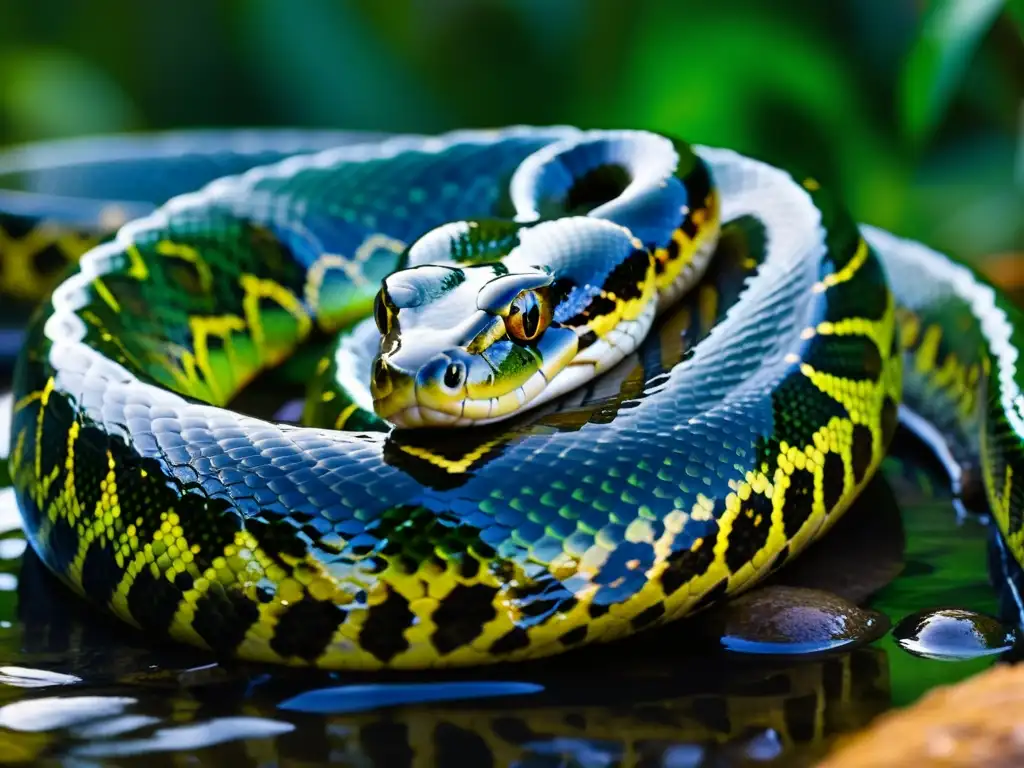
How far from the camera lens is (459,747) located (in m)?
1.83

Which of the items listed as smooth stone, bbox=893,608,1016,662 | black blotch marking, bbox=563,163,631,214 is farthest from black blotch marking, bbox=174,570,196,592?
black blotch marking, bbox=563,163,631,214

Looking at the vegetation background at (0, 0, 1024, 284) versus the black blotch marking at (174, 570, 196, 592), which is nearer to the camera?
the black blotch marking at (174, 570, 196, 592)

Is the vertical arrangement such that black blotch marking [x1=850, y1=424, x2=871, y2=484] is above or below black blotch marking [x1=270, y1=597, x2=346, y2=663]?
above

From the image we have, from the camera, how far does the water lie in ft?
5.97

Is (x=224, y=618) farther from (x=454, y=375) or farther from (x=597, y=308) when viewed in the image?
(x=597, y=308)

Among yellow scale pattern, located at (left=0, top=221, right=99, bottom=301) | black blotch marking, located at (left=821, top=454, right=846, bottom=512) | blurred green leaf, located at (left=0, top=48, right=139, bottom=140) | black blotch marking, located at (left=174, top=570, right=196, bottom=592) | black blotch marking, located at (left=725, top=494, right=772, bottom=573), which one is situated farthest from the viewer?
blurred green leaf, located at (left=0, top=48, right=139, bottom=140)

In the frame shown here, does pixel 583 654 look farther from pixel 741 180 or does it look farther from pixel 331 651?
pixel 741 180

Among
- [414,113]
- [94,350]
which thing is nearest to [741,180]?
[94,350]

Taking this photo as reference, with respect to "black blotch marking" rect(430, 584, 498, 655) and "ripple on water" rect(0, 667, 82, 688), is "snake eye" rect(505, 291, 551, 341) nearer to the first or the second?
"black blotch marking" rect(430, 584, 498, 655)

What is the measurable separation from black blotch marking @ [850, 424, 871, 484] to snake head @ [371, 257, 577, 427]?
0.58 metres

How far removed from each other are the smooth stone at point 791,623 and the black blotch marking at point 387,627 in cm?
54

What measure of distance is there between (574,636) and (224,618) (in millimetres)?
563

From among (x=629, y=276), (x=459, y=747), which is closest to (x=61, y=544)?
(x=459, y=747)

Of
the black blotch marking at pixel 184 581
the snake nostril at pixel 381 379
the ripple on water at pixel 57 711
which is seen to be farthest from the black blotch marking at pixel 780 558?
the ripple on water at pixel 57 711
